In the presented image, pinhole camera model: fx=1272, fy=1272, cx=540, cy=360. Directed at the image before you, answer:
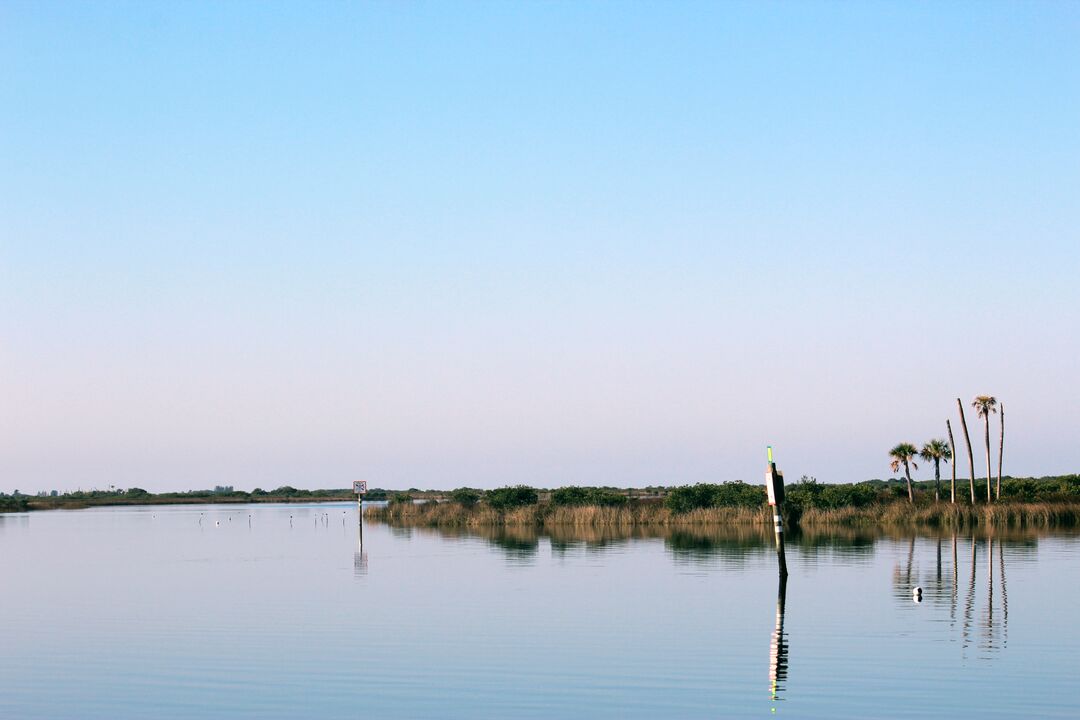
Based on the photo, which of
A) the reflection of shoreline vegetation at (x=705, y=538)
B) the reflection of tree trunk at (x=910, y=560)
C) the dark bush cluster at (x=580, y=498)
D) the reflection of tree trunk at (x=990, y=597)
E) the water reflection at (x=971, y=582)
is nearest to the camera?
the reflection of tree trunk at (x=990, y=597)

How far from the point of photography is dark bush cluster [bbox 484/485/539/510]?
349ft

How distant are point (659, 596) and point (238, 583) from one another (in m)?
17.7

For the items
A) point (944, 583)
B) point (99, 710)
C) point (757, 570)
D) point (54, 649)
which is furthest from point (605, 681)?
point (757, 570)

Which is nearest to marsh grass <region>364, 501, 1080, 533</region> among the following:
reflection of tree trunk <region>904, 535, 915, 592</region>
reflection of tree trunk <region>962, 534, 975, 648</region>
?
reflection of tree trunk <region>904, 535, 915, 592</region>

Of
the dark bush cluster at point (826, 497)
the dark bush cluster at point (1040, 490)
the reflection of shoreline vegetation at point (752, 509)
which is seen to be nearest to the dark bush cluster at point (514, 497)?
the reflection of shoreline vegetation at point (752, 509)

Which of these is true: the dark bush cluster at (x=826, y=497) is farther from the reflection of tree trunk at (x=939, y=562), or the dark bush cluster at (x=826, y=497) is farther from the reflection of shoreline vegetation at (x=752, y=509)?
the reflection of tree trunk at (x=939, y=562)

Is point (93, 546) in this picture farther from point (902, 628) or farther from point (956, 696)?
point (956, 696)

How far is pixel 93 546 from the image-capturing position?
7838 centimetres

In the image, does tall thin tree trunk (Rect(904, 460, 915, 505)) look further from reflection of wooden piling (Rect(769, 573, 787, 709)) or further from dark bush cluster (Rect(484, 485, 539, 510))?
reflection of wooden piling (Rect(769, 573, 787, 709))

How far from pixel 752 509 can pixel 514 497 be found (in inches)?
1002

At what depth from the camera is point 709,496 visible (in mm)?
95875

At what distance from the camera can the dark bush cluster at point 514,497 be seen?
106 meters

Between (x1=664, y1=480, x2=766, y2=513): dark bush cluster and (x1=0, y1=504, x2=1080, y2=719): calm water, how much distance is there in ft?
107

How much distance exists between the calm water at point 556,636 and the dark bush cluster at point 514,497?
151 feet
